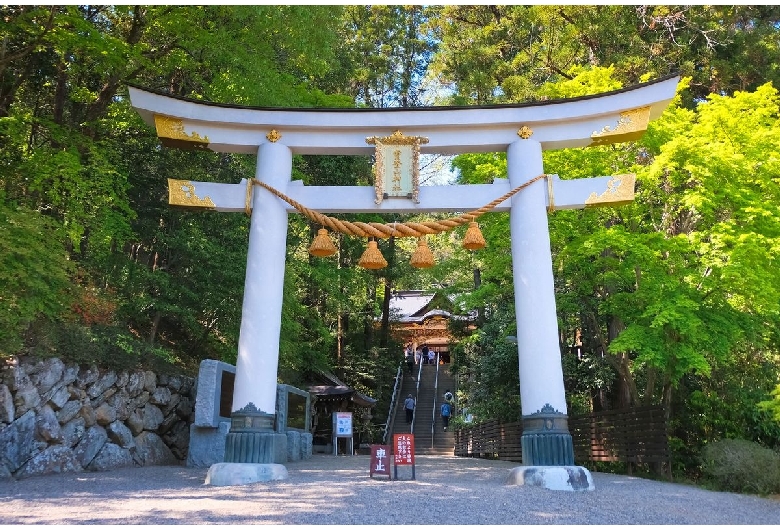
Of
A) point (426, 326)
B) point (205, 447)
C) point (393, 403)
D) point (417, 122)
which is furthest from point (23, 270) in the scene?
point (426, 326)

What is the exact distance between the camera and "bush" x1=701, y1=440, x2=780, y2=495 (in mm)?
7629

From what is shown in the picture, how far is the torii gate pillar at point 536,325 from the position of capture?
716 cm

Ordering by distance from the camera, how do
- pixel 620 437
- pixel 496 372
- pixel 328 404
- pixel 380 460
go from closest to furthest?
pixel 380 460
pixel 620 437
pixel 496 372
pixel 328 404

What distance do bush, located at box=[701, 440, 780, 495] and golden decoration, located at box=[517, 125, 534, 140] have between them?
5.20 meters

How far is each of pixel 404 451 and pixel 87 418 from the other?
5296 mm

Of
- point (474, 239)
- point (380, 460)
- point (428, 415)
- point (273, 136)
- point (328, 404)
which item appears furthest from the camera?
point (428, 415)

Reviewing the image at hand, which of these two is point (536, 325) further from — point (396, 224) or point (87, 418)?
point (87, 418)

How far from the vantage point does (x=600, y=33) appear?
15.1 meters

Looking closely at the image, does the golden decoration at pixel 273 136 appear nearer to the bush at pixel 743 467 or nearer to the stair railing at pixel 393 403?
the bush at pixel 743 467

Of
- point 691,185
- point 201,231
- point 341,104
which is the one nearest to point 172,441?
point 201,231

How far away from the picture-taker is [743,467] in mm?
7988

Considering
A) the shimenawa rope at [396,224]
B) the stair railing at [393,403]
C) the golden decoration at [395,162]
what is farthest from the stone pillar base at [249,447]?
the stair railing at [393,403]

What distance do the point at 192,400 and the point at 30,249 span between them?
5.49 m

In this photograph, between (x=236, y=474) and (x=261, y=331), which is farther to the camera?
(x=261, y=331)
